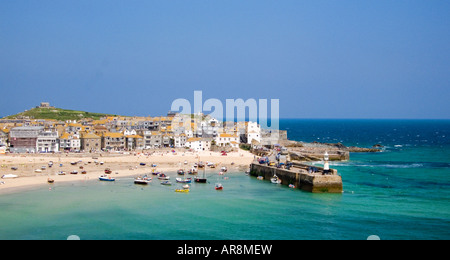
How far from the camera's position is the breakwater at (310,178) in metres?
32.0

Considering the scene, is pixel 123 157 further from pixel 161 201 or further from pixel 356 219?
pixel 356 219

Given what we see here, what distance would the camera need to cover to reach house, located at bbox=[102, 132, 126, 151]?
2378 inches

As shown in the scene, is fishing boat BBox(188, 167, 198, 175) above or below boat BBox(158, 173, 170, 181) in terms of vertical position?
above

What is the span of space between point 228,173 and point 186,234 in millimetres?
22549

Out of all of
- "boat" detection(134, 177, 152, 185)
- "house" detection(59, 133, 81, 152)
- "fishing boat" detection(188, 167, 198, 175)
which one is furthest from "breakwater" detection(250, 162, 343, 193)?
"house" detection(59, 133, 81, 152)

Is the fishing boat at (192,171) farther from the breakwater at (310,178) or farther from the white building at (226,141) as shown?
the white building at (226,141)

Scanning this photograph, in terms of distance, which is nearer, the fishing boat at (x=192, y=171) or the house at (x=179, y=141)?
the fishing boat at (x=192, y=171)

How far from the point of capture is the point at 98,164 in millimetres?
46219

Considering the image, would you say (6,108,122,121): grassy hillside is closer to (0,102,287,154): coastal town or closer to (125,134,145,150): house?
(0,102,287,154): coastal town

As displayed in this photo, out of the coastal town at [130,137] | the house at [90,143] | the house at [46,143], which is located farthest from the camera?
the house at [90,143]

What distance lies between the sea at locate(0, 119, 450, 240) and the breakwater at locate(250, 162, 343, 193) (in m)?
0.86

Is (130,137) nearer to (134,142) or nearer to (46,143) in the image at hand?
(134,142)

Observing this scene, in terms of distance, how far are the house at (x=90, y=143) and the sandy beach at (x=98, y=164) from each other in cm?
679

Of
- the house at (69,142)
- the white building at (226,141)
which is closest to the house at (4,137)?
the house at (69,142)
